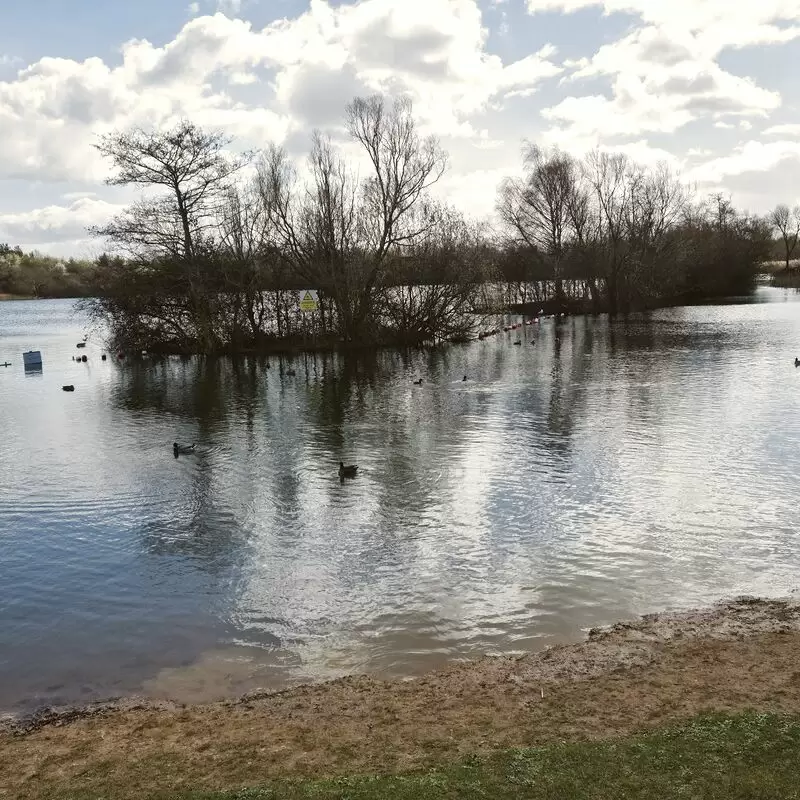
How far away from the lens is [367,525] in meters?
12.5

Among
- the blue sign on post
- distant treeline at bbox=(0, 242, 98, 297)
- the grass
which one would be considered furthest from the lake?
distant treeline at bbox=(0, 242, 98, 297)

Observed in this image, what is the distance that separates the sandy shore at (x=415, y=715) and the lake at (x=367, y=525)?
0.54 metres

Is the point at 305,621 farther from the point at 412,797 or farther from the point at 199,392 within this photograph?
the point at 199,392

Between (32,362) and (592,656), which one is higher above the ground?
(32,362)

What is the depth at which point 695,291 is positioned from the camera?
79.9 meters

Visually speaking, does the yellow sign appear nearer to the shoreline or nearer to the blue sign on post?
the blue sign on post

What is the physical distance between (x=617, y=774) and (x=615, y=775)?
0.07 ft

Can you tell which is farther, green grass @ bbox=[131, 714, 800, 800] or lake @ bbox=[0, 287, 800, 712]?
lake @ bbox=[0, 287, 800, 712]

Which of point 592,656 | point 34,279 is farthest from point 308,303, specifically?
point 34,279

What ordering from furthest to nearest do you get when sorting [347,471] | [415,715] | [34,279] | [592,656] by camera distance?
[34,279] → [347,471] → [592,656] → [415,715]

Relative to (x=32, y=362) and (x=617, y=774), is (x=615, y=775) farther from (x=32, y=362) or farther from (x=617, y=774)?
(x=32, y=362)

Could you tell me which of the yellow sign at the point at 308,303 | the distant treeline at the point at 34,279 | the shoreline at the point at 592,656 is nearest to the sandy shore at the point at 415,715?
the shoreline at the point at 592,656

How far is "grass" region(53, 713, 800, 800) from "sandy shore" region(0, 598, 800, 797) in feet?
1.09

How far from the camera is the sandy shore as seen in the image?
597cm
